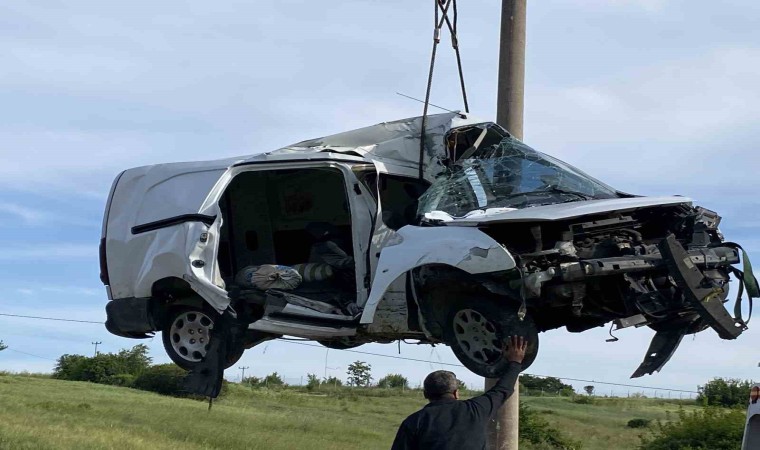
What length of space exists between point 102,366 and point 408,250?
3381cm

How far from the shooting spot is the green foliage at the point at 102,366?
3772 cm

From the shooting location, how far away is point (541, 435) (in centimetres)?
2462

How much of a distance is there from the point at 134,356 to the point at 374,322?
104 feet

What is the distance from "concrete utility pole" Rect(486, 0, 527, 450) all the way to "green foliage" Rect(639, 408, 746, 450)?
10530 millimetres

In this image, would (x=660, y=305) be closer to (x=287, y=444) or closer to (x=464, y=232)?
(x=464, y=232)

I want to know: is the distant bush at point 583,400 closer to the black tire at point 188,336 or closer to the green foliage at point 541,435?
the green foliage at point 541,435

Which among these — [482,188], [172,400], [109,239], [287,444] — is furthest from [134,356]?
[482,188]

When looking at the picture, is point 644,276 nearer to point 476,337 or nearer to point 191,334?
point 476,337

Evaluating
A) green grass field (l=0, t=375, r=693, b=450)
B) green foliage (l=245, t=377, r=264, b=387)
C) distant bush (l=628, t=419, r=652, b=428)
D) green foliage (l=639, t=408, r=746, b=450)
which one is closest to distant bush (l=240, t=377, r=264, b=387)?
green foliage (l=245, t=377, r=264, b=387)

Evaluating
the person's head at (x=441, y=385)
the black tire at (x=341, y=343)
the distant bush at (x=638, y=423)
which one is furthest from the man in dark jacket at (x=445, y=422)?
the distant bush at (x=638, y=423)

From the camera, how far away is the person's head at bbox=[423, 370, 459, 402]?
16.6ft

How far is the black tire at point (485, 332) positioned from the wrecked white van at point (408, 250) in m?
0.01

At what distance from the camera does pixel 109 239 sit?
9539 mm

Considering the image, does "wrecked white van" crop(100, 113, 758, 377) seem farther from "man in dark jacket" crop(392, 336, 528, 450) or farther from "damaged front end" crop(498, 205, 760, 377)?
"man in dark jacket" crop(392, 336, 528, 450)
